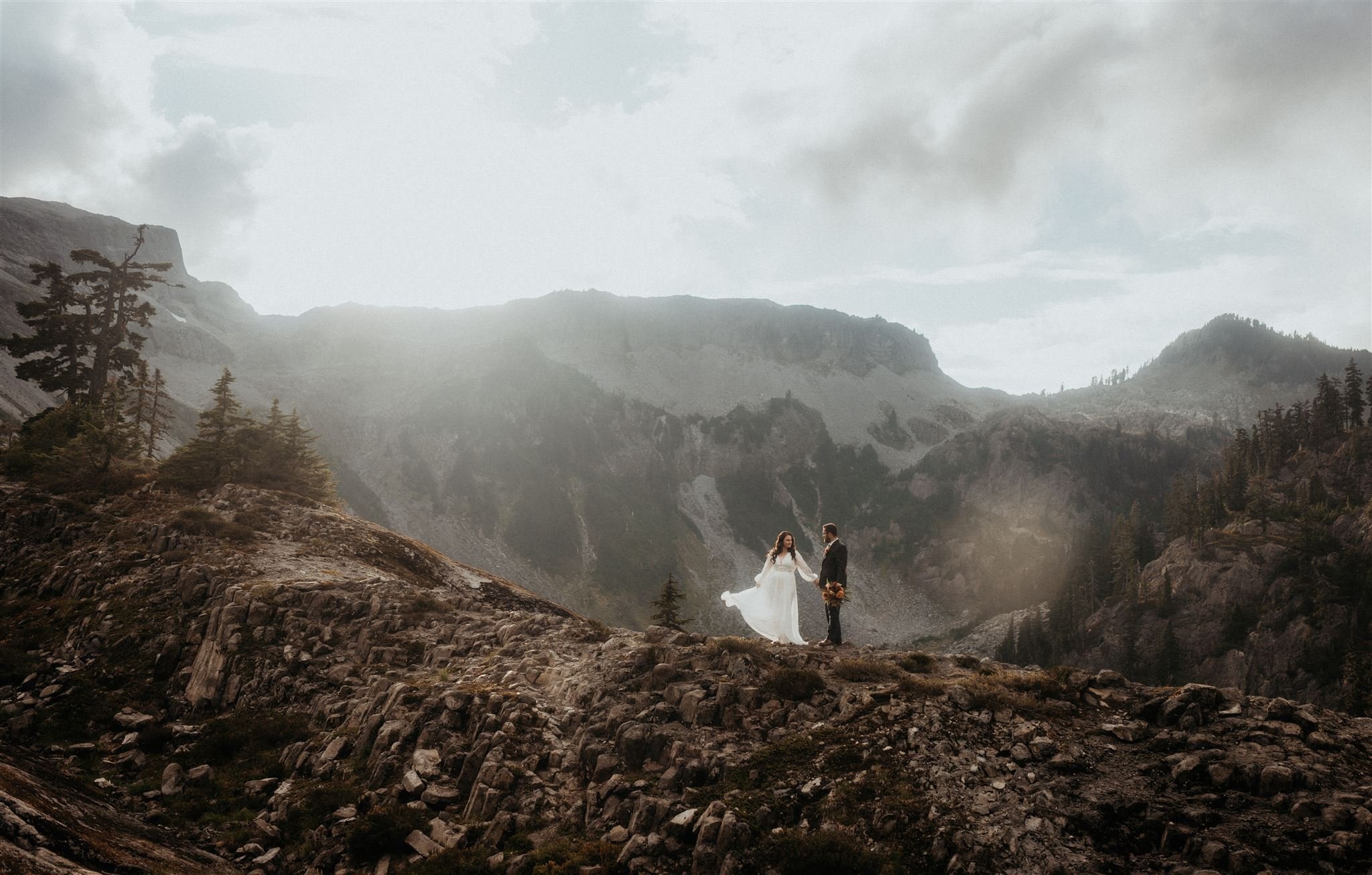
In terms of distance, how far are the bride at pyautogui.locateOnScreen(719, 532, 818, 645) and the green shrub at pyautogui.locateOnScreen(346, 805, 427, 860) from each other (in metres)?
11.5

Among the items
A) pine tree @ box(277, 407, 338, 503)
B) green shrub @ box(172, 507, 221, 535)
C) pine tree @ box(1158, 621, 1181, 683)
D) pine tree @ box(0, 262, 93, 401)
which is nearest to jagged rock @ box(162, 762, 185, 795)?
green shrub @ box(172, 507, 221, 535)

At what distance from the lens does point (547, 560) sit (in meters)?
155

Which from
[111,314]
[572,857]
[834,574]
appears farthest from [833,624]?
[111,314]

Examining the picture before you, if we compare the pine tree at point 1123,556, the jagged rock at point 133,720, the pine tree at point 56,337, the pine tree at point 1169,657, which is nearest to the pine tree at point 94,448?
the pine tree at point 56,337

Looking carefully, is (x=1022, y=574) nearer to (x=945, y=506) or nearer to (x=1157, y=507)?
(x=945, y=506)

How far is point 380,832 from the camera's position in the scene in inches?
564

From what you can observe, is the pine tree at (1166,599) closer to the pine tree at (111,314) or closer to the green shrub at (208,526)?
the green shrub at (208,526)

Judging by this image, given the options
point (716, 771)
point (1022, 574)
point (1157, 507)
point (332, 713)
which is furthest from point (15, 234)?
point (1157, 507)

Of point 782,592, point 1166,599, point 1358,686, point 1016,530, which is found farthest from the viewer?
point 1016,530

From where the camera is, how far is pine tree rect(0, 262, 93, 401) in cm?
4784

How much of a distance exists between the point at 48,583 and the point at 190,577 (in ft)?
23.0

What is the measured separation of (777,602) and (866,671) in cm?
521

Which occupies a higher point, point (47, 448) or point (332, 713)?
point (47, 448)

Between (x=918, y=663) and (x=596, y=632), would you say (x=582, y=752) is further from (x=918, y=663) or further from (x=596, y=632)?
(x=918, y=663)
